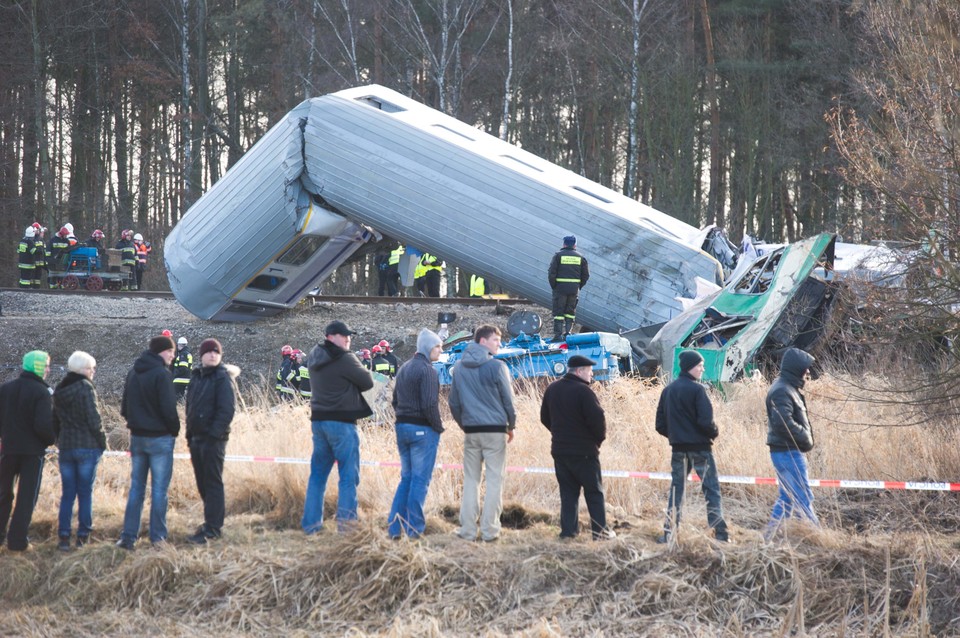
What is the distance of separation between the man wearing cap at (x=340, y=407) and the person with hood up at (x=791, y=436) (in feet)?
8.99

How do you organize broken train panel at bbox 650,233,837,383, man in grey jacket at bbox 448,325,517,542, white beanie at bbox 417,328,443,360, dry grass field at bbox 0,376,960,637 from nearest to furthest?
1. dry grass field at bbox 0,376,960,637
2. man in grey jacket at bbox 448,325,517,542
3. white beanie at bbox 417,328,443,360
4. broken train panel at bbox 650,233,837,383

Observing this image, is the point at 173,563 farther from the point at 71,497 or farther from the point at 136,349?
the point at 136,349

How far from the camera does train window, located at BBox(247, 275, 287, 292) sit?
679 inches

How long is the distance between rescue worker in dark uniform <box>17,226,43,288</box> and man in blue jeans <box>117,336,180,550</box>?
15.2 metres

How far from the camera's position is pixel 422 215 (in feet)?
51.0

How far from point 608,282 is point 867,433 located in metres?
5.86

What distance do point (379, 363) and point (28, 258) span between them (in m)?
10.6

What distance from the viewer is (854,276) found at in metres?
8.92

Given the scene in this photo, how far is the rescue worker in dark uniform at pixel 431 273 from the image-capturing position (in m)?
21.2

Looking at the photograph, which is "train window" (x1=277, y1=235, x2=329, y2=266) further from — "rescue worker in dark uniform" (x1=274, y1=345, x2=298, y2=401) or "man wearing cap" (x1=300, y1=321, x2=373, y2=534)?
"man wearing cap" (x1=300, y1=321, x2=373, y2=534)

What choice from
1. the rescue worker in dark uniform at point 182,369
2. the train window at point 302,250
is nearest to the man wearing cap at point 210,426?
the rescue worker in dark uniform at point 182,369

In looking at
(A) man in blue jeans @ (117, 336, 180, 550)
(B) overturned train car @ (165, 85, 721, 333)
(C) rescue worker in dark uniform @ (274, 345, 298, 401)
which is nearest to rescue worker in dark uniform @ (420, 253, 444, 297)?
(B) overturned train car @ (165, 85, 721, 333)

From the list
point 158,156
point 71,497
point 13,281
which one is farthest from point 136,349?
point 158,156

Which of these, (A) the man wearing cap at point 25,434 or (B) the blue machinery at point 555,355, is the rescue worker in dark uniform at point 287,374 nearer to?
(B) the blue machinery at point 555,355
